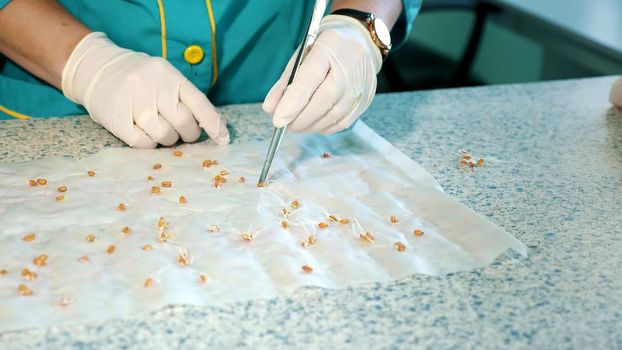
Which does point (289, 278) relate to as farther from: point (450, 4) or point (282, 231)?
point (450, 4)

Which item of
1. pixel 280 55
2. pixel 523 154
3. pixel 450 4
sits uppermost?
pixel 523 154

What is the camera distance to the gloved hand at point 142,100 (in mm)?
1271

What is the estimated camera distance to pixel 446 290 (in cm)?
92

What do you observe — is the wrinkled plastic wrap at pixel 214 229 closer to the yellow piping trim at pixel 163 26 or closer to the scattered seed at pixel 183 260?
the scattered seed at pixel 183 260

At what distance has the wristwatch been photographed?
1418 millimetres

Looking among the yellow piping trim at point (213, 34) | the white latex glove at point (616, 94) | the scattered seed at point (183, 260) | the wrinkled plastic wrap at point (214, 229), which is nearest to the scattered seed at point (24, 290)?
the wrinkled plastic wrap at point (214, 229)

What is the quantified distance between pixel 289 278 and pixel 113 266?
0.74 feet

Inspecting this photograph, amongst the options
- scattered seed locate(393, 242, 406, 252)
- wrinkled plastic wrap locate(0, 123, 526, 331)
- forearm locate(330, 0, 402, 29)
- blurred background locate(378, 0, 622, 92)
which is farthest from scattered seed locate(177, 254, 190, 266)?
blurred background locate(378, 0, 622, 92)

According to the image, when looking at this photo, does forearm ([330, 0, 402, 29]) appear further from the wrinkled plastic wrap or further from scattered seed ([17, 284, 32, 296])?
scattered seed ([17, 284, 32, 296])

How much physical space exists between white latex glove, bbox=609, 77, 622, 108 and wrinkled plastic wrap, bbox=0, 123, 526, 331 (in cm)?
59

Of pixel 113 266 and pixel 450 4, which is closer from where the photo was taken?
pixel 113 266

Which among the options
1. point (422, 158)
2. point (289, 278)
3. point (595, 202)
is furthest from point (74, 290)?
point (595, 202)

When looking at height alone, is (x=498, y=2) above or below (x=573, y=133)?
below

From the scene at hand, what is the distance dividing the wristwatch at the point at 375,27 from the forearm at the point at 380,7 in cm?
6
